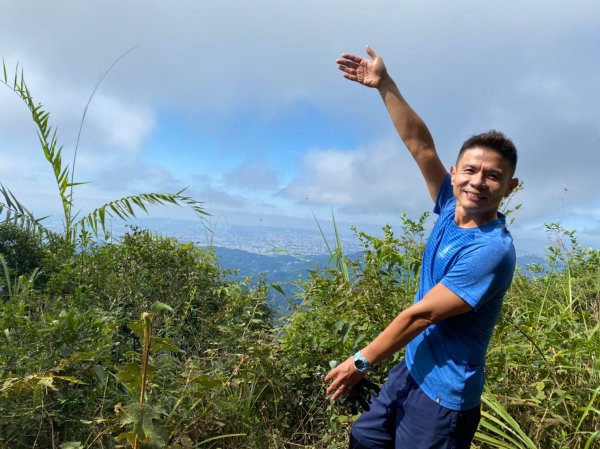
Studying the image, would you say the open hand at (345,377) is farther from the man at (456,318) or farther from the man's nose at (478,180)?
the man's nose at (478,180)

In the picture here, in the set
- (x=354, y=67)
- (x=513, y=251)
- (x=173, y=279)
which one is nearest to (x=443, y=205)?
(x=513, y=251)

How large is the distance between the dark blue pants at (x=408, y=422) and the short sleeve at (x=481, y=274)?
505 mm

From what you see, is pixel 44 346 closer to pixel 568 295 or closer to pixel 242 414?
pixel 242 414

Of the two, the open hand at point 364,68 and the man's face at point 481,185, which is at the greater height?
the open hand at point 364,68

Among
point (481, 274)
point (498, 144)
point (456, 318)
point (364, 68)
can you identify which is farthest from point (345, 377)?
point (364, 68)

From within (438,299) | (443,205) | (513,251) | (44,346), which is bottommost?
(44,346)

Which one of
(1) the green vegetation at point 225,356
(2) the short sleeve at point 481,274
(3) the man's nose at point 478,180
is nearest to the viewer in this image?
(2) the short sleeve at point 481,274

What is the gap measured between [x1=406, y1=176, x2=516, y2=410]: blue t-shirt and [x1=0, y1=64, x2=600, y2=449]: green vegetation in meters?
0.81

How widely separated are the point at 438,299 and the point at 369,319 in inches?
48.8

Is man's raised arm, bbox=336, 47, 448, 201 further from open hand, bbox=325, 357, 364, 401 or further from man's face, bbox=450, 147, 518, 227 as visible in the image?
open hand, bbox=325, 357, 364, 401

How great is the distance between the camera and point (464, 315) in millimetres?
1964

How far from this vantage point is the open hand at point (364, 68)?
2557 mm

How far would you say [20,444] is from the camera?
227 centimetres

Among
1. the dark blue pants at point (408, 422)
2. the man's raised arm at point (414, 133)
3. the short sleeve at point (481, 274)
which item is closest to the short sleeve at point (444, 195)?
the man's raised arm at point (414, 133)
